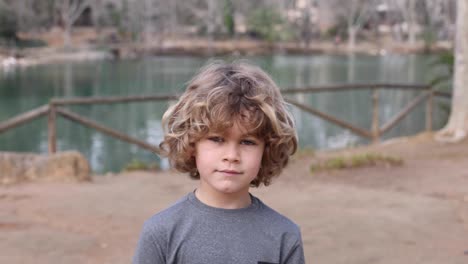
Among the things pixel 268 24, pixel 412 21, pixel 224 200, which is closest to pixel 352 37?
pixel 412 21

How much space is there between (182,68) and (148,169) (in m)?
19.4

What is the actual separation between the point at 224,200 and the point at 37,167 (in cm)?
382

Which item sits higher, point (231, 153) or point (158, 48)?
point (231, 153)

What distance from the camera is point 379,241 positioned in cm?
348

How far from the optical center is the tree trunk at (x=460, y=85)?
700 centimetres

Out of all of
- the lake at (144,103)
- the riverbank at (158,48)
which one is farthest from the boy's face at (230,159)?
the riverbank at (158,48)

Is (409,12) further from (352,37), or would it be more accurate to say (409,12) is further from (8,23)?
(8,23)

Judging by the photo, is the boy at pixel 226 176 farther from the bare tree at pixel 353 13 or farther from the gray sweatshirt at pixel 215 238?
the bare tree at pixel 353 13

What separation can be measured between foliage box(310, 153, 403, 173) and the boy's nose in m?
4.21

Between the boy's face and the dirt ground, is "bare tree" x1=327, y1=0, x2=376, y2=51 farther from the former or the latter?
the boy's face

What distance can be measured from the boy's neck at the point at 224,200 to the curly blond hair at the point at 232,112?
0.11 metres

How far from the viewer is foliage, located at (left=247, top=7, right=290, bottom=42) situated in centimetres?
2662

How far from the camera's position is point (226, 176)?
153 cm

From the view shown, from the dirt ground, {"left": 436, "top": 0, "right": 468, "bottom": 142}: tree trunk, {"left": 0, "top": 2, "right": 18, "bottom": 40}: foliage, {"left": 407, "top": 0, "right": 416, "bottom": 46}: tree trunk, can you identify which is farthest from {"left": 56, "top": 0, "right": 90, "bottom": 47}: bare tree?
the dirt ground
